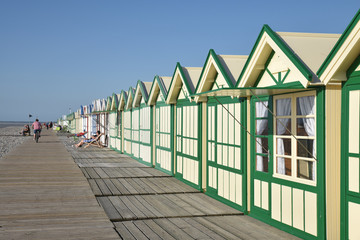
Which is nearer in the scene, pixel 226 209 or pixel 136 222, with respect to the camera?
pixel 136 222

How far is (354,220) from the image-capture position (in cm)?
477

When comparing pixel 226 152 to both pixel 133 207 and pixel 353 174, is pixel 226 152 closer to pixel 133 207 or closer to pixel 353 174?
pixel 133 207

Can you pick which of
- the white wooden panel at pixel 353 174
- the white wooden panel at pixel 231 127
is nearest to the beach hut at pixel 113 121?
the white wooden panel at pixel 231 127

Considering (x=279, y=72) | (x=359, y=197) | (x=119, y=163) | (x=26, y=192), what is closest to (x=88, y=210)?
(x=26, y=192)

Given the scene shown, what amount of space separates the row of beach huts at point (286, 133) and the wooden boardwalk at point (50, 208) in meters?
2.46

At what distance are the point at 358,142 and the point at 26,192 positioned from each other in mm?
6902

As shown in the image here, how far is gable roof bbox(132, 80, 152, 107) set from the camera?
595 inches

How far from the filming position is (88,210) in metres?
7.28

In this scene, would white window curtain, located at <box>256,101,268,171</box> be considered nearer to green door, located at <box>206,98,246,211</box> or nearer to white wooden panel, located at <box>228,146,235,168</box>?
green door, located at <box>206,98,246,211</box>

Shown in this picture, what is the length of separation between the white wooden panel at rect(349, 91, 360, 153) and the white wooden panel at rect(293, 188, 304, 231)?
1159mm

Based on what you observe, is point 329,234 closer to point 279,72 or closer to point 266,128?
point 266,128

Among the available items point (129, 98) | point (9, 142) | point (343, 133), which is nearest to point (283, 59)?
point (343, 133)

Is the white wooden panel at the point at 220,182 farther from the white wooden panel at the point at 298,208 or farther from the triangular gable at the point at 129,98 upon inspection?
the triangular gable at the point at 129,98

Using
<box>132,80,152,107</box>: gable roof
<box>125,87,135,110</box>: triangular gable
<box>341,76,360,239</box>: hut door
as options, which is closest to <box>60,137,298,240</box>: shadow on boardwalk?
<box>341,76,360,239</box>: hut door
